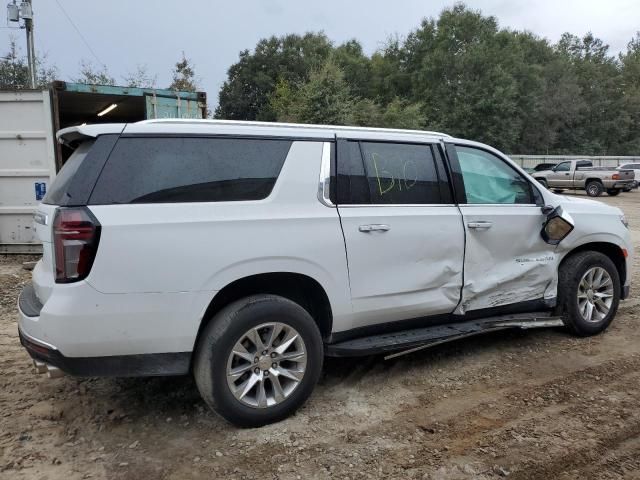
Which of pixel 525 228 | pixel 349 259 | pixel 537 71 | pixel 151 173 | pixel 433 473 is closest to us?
pixel 433 473

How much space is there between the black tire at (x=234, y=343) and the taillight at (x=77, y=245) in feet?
2.52

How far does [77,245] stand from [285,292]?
1.30 metres

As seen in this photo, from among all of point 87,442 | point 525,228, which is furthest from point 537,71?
point 87,442

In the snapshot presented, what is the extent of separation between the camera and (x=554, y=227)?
14.9 feet

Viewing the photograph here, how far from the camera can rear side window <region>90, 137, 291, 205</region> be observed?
2.95m

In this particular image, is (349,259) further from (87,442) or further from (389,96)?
(389,96)

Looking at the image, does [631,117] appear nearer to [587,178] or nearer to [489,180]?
[587,178]

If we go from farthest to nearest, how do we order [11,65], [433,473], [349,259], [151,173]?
[11,65], [349,259], [151,173], [433,473]

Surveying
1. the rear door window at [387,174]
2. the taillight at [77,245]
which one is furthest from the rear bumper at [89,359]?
the rear door window at [387,174]

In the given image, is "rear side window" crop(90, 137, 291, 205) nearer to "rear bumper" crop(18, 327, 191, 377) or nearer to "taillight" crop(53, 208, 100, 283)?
"taillight" crop(53, 208, 100, 283)

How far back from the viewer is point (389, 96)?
43.8 meters

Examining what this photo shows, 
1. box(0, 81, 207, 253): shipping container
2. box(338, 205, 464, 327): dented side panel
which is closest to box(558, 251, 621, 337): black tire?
box(338, 205, 464, 327): dented side panel

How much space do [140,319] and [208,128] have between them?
1.21 m

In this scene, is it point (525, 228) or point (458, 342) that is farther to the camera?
point (458, 342)
